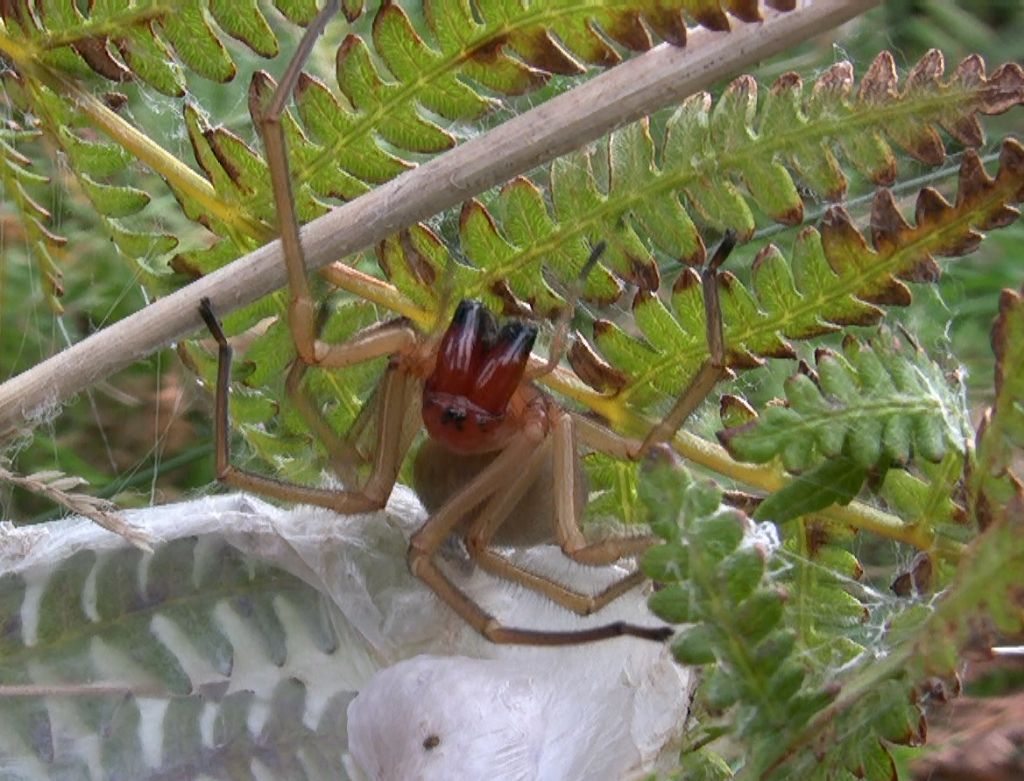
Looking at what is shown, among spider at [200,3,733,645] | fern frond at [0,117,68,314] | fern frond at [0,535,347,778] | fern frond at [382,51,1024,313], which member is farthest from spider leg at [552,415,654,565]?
fern frond at [0,117,68,314]

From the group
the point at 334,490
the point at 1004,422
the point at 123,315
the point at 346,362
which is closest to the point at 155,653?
the point at 334,490

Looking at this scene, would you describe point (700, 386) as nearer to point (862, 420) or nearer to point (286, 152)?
point (862, 420)

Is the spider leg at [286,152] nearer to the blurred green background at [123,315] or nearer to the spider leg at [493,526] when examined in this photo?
the spider leg at [493,526]

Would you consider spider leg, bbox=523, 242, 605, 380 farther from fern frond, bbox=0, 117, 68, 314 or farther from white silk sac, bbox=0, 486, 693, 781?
fern frond, bbox=0, 117, 68, 314

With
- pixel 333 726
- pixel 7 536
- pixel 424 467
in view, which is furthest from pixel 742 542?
pixel 7 536

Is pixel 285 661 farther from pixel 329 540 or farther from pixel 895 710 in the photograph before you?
pixel 895 710

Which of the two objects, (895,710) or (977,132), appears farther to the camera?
(977,132)
